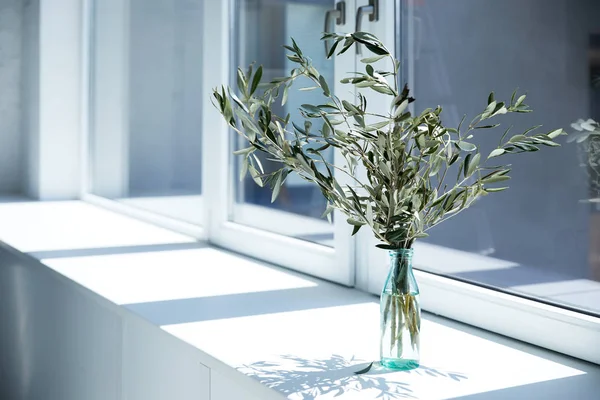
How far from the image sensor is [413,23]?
171 cm

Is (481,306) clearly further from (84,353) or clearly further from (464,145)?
(84,353)

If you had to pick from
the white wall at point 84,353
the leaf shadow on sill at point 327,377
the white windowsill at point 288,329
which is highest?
the white windowsill at point 288,329

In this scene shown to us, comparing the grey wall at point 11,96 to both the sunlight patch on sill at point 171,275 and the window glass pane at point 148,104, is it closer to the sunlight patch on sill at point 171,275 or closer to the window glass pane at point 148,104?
the window glass pane at point 148,104

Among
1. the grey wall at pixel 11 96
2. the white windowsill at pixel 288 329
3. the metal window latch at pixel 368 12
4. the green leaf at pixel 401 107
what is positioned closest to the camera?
the green leaf at pixel 401 107

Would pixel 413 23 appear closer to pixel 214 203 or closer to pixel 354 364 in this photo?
pixel 354 364

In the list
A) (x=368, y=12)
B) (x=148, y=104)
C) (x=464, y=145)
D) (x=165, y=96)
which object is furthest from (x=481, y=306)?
(x=148, y=104)

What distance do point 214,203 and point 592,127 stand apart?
4.79 feet

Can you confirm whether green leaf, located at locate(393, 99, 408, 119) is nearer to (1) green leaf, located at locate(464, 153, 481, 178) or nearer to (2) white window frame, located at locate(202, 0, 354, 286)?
(1) green leaf, located at locate(464, 153, 481, 178)

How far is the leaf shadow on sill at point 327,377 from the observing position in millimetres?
1150

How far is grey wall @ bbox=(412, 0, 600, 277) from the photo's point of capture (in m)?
1.33

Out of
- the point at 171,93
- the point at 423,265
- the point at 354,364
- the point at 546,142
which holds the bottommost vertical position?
the point at 354,364

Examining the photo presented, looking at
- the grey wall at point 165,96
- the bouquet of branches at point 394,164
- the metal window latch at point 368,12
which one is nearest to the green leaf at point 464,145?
the bouquet of branches at point 394,164

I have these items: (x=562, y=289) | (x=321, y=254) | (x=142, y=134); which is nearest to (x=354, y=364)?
(x=562, y=289)

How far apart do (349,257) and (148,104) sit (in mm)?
1677
